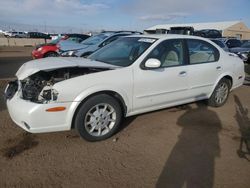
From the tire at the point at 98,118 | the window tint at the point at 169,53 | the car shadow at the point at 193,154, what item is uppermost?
the window tint at the point at 169,53

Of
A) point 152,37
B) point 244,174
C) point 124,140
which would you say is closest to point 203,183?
point 244,174

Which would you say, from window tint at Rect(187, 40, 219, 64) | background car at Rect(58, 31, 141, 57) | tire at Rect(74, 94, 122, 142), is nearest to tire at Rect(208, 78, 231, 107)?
window tint at Rect(187, 40, 219, 64)

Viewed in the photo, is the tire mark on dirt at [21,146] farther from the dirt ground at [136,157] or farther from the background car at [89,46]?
the background car at [89,46]

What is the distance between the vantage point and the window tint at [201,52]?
491 cm

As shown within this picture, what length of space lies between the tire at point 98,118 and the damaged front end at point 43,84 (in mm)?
464

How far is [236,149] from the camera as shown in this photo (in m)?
3.82

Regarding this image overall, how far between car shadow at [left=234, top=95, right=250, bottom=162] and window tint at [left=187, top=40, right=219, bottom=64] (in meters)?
1.34

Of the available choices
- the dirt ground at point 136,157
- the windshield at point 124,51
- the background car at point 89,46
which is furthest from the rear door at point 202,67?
the background car at point 89,46

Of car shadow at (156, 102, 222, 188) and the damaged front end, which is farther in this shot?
the damaged front end

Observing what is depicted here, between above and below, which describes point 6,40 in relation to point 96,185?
above

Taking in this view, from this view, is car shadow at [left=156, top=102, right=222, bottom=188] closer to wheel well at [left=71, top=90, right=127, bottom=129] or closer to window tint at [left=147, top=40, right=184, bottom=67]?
wheel well at [left=71, top=90, right=127, bottom=129]

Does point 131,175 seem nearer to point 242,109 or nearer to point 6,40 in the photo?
point 242,109

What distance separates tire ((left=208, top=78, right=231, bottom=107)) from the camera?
5581 millimetres

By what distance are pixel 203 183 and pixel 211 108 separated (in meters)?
3.07
